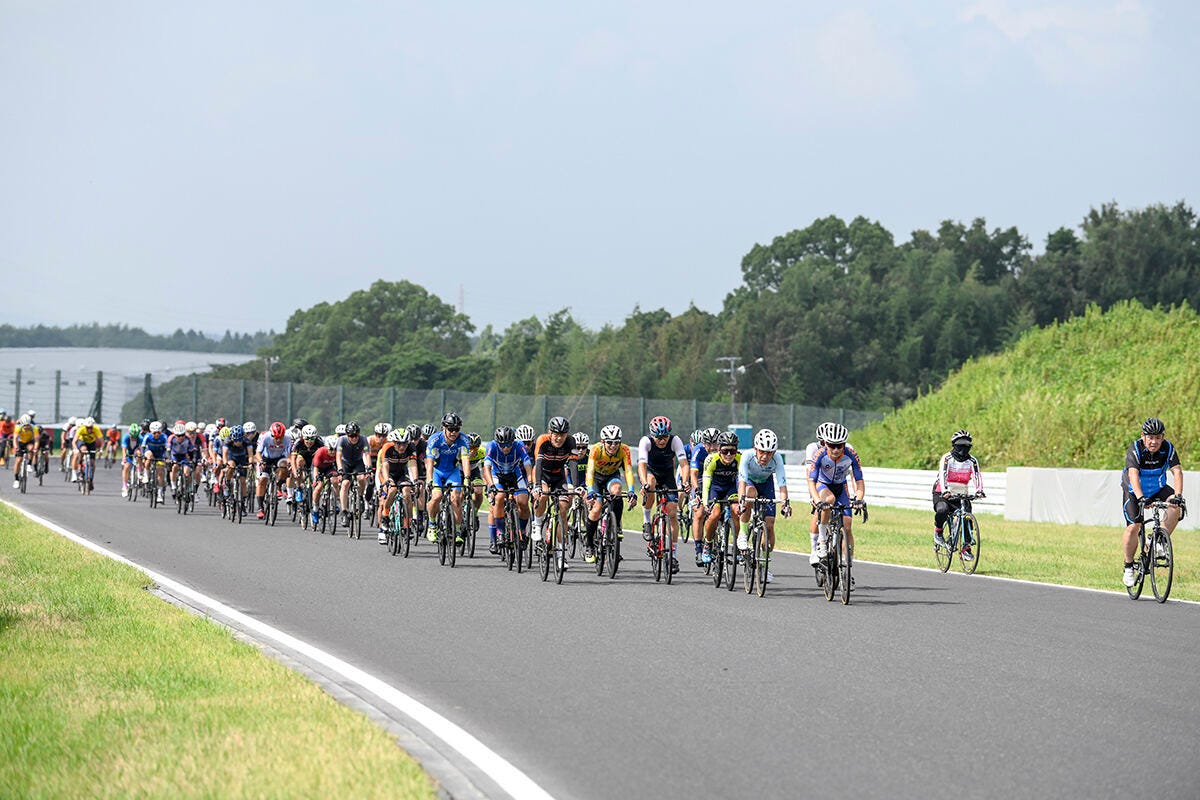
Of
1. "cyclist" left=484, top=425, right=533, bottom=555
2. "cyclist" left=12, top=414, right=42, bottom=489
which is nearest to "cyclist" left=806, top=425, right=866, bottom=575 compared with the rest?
"cyclist" left=484, top=425, right=533, bottom=555

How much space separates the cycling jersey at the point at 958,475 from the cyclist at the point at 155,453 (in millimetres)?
19526

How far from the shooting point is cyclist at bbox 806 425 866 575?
15.9 m

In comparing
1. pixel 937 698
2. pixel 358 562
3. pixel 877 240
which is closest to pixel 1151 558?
pixel 937 698

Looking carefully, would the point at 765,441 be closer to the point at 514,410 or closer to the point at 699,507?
the point at 699,507

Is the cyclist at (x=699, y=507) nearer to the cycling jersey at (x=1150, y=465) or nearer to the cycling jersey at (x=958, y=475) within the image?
the cycling jersey at (x=958, y=475)

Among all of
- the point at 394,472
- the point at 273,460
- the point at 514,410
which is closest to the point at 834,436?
the point at 394,472

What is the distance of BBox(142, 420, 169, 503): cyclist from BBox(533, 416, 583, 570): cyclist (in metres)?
18.0

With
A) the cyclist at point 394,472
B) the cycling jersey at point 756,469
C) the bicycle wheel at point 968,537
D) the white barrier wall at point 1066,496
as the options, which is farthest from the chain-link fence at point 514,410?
the cycling jersey at point 756,469

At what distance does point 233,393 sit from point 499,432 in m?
45.1

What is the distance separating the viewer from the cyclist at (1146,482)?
17047 millimetres

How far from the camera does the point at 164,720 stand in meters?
8.34

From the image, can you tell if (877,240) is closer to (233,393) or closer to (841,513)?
(233,393)

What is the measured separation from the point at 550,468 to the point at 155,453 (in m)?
18.6

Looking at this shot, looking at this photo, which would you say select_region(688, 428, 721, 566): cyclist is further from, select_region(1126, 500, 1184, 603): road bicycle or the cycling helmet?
select_region(1126, 500, 1184, 603): road bicycle
